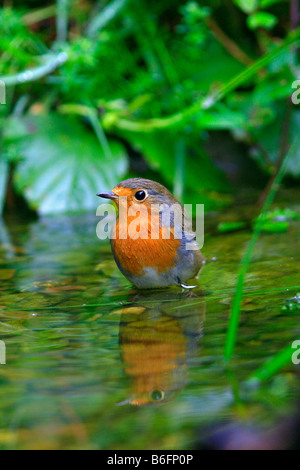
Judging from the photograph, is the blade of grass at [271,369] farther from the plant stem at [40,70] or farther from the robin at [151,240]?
the plant stem at [40,70]

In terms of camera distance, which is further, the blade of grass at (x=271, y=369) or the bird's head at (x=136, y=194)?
the bird's head at (x=136, y=194)

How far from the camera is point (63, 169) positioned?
520 centimetres

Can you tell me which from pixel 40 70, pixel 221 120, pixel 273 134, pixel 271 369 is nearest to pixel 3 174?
pixel 40 70

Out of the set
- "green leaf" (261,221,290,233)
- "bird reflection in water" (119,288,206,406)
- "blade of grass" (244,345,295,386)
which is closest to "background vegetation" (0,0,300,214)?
"green leaf" (261,221,290,233)

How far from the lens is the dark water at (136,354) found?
145 cm

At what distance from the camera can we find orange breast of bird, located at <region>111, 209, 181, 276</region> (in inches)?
111

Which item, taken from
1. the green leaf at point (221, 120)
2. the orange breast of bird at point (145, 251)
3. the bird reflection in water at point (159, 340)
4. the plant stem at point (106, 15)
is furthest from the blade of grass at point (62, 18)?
the bird reflection in water at point (159, 340)

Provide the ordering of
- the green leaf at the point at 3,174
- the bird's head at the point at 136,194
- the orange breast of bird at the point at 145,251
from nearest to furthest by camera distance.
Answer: the orange breast of bird at the point at 145,251 < the bird's head at the point at 136,194 < the green leaf at the point at 3,174

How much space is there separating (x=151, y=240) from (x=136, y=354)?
974mm

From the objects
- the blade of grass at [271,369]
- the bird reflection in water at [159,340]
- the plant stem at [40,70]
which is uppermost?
the plant stem at [40,70]

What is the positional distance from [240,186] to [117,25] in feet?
6.36

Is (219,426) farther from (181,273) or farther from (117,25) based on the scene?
(117,25)

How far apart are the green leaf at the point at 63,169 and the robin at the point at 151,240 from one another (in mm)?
2037

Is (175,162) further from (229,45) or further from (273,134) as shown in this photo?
(229,45)
